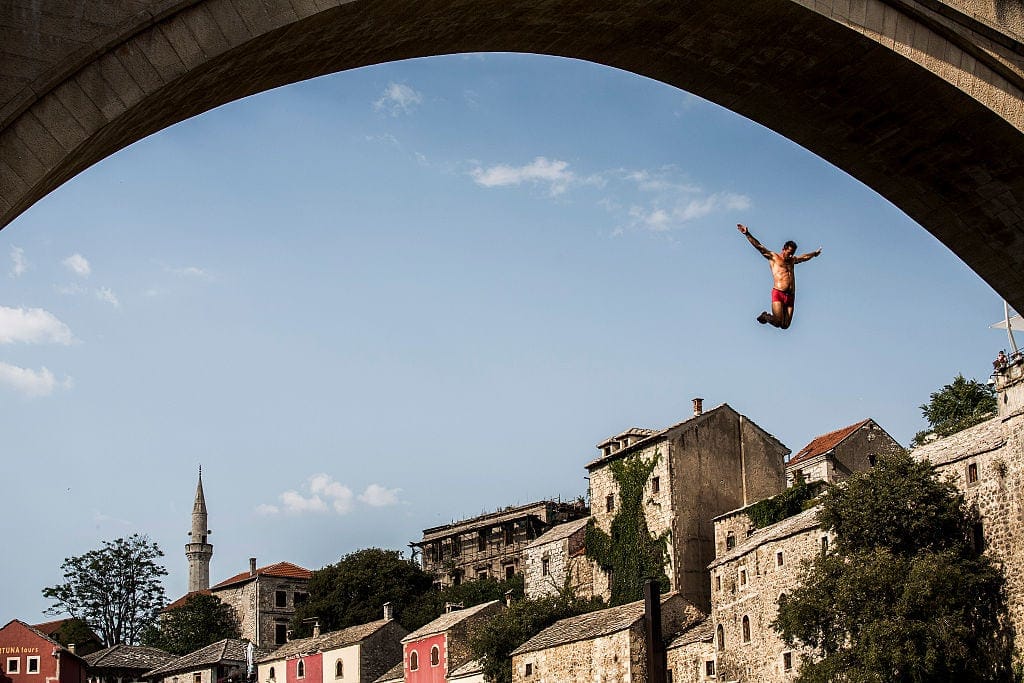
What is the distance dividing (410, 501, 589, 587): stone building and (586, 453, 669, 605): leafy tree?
48.3ft

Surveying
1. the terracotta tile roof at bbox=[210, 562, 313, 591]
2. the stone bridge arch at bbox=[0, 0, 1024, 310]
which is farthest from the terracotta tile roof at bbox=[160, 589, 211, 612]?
the stone bridge arch at bbox=[0, 0, 1024, 310]

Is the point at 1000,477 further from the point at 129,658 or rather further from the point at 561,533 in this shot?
the point at 129,658

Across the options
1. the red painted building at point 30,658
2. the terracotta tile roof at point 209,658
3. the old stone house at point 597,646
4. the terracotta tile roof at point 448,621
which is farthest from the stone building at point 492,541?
the old stone house at point 597,646

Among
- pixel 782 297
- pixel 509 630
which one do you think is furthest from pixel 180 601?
pixel 782 297

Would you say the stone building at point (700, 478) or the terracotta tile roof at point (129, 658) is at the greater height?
the stone building at point (700, 478)

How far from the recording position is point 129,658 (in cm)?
7088

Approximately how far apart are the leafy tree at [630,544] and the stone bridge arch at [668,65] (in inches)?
1698

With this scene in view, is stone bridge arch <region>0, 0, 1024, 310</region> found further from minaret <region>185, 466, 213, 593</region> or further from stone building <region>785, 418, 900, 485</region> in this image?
minaret <region>185, 466, 213, 593</region>

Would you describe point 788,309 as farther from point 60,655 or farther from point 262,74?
point 60,655

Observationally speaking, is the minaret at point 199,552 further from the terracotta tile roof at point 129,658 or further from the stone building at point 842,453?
the stone building at point 842,453

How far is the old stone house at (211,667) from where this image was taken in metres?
67.1

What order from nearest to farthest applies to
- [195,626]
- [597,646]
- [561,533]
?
[597,646]
[561,533]
[195,626]

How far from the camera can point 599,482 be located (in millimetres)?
55719

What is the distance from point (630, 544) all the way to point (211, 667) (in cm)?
2539
